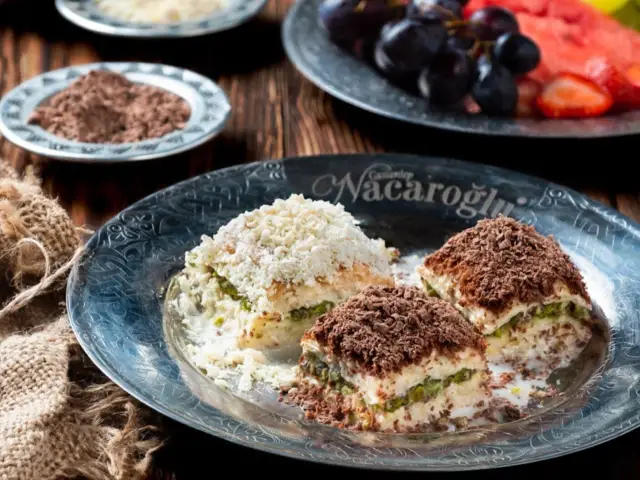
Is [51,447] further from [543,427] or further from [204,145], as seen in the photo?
[204,145]

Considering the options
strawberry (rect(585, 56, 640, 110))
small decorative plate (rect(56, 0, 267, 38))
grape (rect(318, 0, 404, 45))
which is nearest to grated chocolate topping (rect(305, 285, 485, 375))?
strawberry (rect(585, 56, 640, 110))

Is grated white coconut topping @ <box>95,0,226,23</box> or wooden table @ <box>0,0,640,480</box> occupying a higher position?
grated white coconut topping @ <box>95,0,226,23</box>

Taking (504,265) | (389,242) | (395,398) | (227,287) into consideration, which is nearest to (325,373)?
(395,398)

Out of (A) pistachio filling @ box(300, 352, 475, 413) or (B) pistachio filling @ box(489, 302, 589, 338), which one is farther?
(B) pistachio filling @ box(489, 302, 589, 338)

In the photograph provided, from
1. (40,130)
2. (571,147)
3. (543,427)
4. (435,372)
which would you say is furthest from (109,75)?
(543,427)

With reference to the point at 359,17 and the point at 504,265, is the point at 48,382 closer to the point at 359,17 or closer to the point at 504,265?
the point at 504,265

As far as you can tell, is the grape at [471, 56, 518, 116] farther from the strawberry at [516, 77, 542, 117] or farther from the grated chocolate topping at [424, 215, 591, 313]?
the grated chocolate topping at [424, 215, 591, 313]
